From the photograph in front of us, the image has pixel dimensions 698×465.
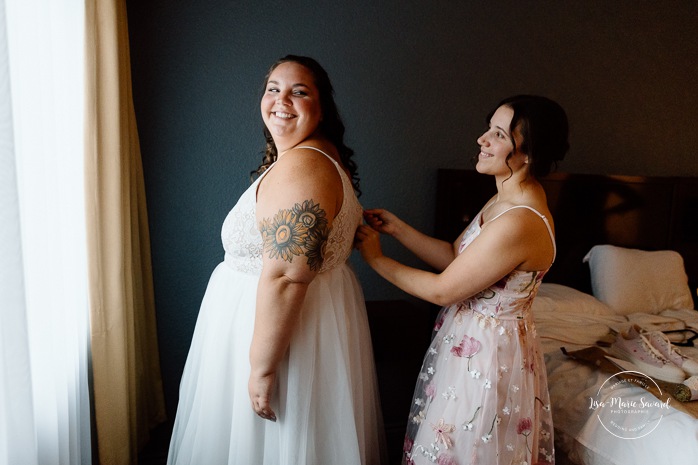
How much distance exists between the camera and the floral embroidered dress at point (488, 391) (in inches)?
50.1

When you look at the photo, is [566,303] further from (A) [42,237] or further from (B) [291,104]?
(A) [42,237]

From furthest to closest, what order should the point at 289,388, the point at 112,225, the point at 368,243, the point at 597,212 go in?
the point at 597,212 → the point at 112,225 → the point at 368,243 → the point at 289,388

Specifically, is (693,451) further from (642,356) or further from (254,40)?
(254,40)

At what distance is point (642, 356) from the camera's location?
65.4 inches

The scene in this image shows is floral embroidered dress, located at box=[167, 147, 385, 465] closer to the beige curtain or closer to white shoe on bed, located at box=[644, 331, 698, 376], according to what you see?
the beige curtain

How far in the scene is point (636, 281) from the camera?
8.14 ft

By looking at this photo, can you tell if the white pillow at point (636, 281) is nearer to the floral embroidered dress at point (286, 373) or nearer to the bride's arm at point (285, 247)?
the floral embroidered dress at point (286, 373)

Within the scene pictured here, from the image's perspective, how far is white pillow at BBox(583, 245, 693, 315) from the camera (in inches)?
96.3

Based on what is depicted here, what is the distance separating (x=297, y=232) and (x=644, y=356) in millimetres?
1442

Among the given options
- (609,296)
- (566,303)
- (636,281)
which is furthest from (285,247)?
(636,281)

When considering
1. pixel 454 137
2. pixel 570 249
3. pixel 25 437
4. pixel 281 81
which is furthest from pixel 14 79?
pixel 570 249

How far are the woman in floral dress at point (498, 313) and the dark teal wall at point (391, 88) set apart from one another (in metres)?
1.00

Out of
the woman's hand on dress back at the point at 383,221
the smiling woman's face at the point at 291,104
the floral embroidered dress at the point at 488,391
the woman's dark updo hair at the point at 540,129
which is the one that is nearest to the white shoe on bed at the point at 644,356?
the floral embroidered dress at the point at 488,391

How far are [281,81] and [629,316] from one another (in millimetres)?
2198
